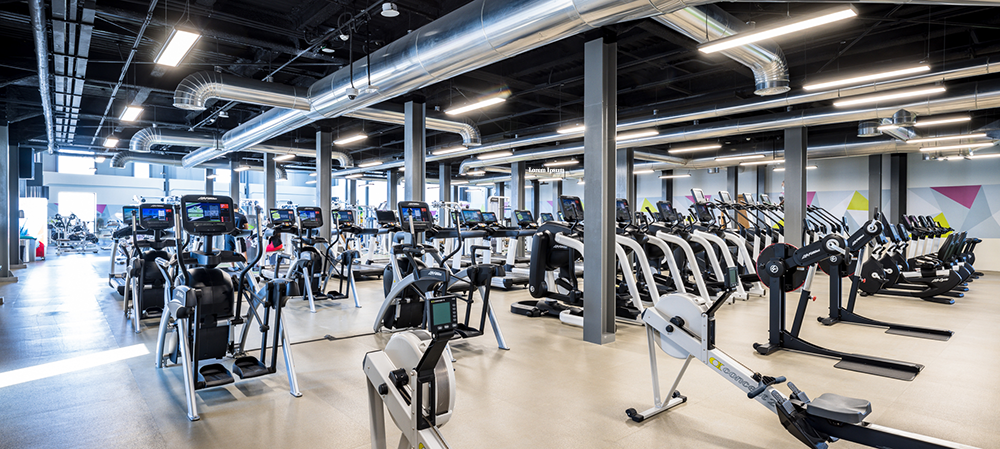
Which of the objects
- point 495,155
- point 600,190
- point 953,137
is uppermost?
point 495,155

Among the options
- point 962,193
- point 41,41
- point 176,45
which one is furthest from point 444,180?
point 962,193

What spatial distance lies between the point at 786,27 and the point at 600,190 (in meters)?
2.08

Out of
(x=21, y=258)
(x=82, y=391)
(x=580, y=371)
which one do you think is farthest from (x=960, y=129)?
(x=21, y=258)

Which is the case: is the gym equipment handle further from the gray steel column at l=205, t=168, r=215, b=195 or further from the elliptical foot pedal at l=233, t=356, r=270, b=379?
the gray steel column at l=205, t=168, r=215, b=195

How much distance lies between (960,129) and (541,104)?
9534 mm

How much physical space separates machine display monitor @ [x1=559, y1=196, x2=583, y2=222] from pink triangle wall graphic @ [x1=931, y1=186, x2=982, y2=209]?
40.4 ft

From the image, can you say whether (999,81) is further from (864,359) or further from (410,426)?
(410,426)

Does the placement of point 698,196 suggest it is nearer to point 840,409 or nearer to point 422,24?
point 422,24

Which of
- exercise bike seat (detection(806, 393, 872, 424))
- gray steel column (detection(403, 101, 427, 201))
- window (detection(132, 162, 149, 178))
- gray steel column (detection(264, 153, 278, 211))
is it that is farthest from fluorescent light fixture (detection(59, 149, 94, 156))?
exercise bike seat (detection(806, 393, 872, 424))

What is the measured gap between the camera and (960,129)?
1110cm

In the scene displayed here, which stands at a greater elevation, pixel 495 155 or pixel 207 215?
pixel 495 155

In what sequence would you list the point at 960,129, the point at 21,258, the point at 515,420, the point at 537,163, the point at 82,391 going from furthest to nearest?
1. the point at 537,163
2. the point at 21,258
3. the point at 960,129
4. the point at 82,391
5. the point at 515,420

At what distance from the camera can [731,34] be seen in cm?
475

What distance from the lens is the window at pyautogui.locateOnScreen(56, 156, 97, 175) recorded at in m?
19.4
